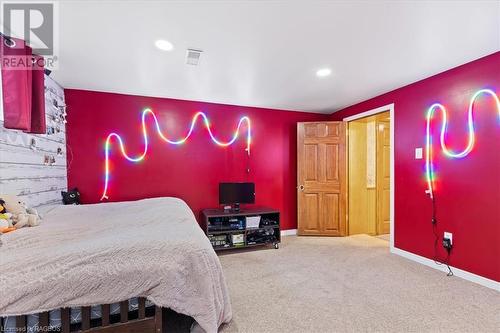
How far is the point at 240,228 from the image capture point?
356cm

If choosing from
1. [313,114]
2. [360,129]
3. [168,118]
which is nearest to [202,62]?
[168,118]

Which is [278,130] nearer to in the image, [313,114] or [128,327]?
[313,114]

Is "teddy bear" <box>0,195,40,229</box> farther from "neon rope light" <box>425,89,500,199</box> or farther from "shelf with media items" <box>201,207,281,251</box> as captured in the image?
"neon rope light" <box>425,89,500,199</box>

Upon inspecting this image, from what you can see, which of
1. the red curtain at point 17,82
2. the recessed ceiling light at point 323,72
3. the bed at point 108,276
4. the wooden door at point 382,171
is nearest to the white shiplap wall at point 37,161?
the red curtain at point 17,82

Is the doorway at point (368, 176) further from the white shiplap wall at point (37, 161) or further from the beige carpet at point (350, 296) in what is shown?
the white shiplap wall at point (37, 161)

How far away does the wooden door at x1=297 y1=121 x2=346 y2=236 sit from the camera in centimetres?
419

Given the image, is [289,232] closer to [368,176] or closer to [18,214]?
[368,176]

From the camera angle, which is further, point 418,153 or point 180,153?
point 180,153

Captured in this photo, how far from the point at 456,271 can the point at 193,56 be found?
3.67 meters

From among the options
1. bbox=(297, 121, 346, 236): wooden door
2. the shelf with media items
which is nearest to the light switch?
bbox=(297, 121, 346, 236): wooden door

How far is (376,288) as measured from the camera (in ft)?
7.75

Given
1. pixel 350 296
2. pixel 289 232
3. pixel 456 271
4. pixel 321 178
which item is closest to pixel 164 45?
pixel 350 296

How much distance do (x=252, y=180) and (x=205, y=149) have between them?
0.99m

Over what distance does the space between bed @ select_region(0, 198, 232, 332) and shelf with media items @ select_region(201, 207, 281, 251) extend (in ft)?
5.71
